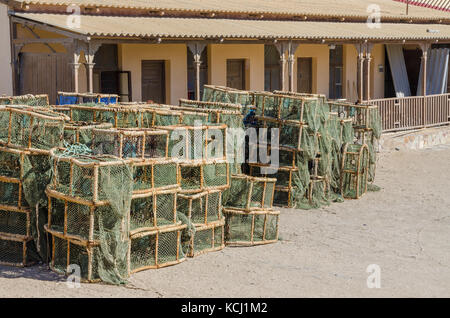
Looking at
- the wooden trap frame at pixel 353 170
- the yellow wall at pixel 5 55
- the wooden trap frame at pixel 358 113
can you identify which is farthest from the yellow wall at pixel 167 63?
the wooden trap frame at pixel 353 170

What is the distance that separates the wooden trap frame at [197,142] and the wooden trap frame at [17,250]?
2.15m

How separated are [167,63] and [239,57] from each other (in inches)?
104

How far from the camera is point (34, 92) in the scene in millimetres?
16734

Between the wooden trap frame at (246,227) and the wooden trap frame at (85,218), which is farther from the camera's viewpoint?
the wooden trap frame at (246,227)

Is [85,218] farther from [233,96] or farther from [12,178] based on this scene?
[233,96]

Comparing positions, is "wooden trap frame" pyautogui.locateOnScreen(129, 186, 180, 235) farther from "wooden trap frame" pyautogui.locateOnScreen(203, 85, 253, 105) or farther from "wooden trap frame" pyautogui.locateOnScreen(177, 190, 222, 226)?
"wooden trap frame" pyautogui.locateOnScreen(203, 85, 253, 105)

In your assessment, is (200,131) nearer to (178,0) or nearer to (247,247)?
(247,247)

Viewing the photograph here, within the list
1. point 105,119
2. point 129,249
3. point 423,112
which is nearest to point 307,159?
point 105,119

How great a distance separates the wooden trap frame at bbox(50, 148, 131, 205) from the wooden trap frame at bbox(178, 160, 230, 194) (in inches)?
60.4

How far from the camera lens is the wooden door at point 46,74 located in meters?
16.0

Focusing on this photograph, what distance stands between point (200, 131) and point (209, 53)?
10902mm

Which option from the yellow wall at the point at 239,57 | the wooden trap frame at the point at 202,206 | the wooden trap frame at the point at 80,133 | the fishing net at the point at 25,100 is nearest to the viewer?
the wooden trap frame at the point at 202,206

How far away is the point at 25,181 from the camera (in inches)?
362

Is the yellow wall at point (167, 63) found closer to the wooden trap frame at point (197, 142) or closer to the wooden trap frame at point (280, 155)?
the wooden trap frame at point (280, 155)
